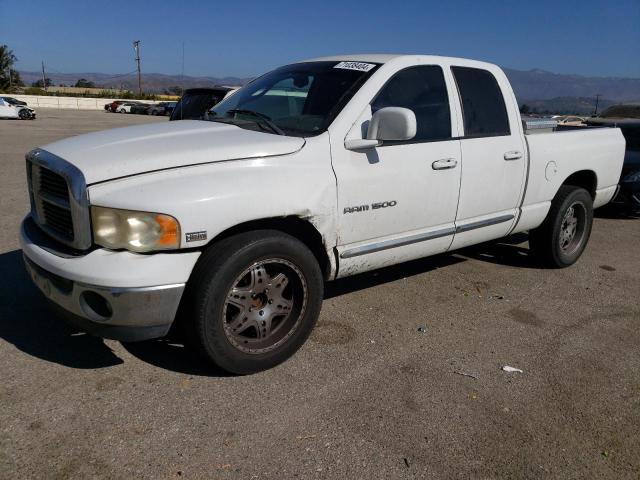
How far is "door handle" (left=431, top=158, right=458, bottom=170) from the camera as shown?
13.3ft

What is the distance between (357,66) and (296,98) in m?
0.52

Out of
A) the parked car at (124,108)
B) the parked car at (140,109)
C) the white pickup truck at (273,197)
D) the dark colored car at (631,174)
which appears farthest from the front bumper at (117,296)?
the parked car at (124,108)

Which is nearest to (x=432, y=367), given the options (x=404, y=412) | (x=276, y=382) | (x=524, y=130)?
(x=404, y=412)

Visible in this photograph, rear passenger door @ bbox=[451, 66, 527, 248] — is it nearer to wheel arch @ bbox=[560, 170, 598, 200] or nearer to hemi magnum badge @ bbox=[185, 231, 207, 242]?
wheel arch @ bbox=[560, 170, 598, 200]

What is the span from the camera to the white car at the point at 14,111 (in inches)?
1344

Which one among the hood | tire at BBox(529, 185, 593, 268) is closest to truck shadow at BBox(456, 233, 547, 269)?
tire at BBox(529, 185, 593, 268)

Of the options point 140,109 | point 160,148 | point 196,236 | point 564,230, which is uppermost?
point 160,148

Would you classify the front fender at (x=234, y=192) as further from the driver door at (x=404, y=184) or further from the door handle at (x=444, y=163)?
the door handle at (x=444, y=163)

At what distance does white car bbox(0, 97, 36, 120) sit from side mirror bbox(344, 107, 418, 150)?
122 feet

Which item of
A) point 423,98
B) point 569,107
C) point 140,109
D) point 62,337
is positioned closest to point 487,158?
point 423,98

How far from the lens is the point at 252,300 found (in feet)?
10.9

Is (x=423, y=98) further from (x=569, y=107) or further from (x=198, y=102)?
(x=569, y=107)

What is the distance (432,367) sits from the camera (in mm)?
3566

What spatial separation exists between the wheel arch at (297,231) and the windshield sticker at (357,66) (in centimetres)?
129
